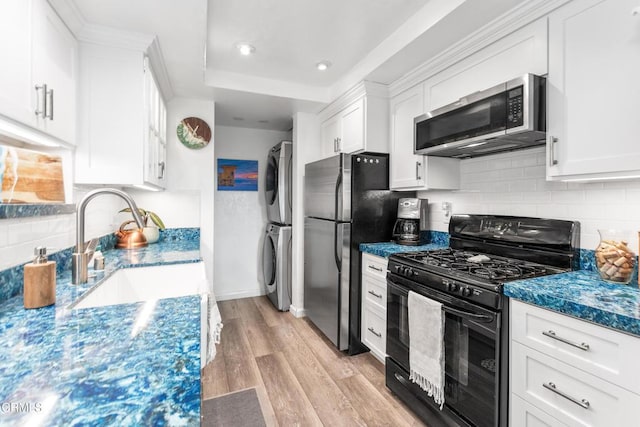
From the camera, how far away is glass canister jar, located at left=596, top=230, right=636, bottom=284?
52.0 inches

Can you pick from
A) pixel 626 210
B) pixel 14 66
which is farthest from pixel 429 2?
pixel 14 66

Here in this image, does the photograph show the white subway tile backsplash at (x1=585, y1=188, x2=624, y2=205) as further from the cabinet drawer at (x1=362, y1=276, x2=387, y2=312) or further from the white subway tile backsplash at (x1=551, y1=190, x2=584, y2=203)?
the cabinet drawer at (x1=362, y1=276, x2=387, y2=312)

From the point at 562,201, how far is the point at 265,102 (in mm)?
2635

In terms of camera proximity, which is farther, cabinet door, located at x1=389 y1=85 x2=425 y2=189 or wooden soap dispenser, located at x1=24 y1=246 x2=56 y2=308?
cabinet door, located at x1=389 y1=85 x2=425 y2=189

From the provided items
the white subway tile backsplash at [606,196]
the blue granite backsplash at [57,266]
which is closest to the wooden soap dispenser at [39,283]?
the blue granite backsplash at [57,266]

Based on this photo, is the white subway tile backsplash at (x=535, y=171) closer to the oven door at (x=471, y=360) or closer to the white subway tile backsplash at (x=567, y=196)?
the white subway tile backsplash at (x=567, y=196)

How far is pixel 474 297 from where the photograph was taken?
56.6 inches

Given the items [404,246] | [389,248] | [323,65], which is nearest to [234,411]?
[389,248]

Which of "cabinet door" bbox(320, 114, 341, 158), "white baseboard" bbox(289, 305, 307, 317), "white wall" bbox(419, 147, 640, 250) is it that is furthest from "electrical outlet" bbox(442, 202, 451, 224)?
"white baseboard" bbox(289, 305, 307, 317)

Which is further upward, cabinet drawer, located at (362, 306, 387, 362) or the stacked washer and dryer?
→ the stacked washer and dryer

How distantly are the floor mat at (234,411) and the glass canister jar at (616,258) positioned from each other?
1937 millimetres

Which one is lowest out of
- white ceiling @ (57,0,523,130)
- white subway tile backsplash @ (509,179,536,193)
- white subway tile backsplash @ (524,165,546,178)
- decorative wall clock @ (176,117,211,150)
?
white subway tile backsplash @ (509,179,536,193)

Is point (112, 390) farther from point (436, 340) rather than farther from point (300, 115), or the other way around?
point (300, 115)

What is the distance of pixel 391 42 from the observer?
221cm
